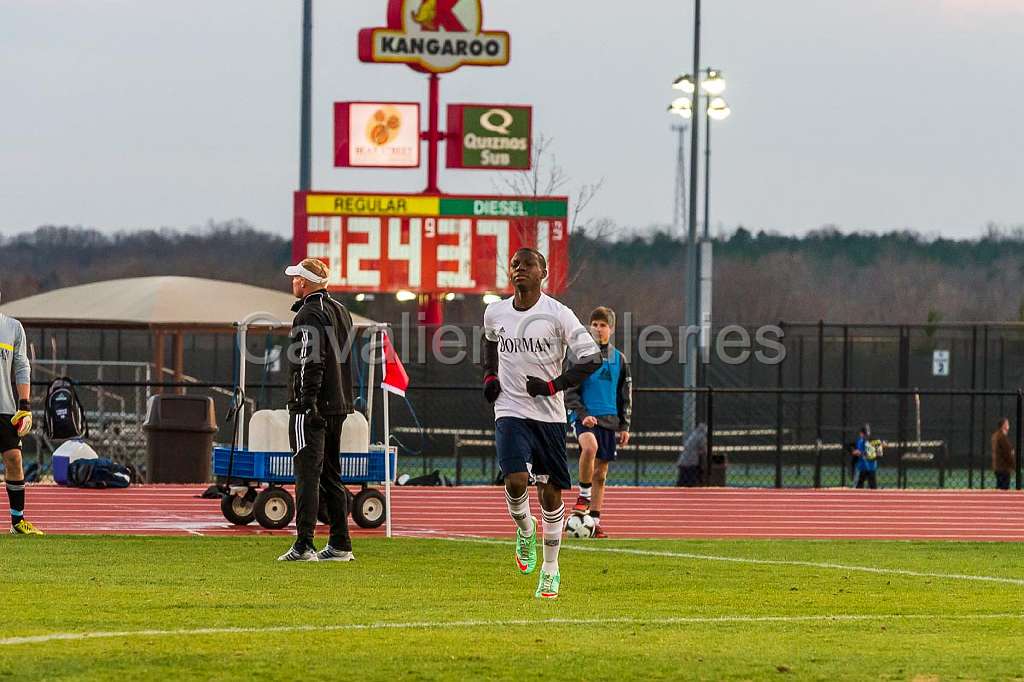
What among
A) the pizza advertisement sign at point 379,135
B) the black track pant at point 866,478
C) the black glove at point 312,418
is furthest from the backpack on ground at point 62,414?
the black track pant at point 866,478

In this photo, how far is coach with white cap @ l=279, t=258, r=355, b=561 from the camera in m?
10.9

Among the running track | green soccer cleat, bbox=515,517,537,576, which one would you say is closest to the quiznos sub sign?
the running track

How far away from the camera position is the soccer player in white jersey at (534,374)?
9.26 m

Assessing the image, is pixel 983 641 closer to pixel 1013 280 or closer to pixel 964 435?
pixel 964 435

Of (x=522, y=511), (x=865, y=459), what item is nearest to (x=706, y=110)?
(x=865, y=459)

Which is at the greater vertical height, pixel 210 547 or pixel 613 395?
pixel 613 395

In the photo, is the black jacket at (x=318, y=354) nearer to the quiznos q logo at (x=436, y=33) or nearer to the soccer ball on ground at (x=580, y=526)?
the soccer ball on ground at (x=580, y=526)

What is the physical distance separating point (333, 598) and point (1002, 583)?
4.37 m

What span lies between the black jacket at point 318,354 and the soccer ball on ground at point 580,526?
3.14 meters

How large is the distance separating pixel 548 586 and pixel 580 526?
15.5 ft

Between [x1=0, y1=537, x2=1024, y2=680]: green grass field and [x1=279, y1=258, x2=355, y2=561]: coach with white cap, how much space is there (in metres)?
0.38

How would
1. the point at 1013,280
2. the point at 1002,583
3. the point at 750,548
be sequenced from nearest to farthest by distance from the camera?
1. the point at 1002,583
2. the point at 750,548
3. the point at 1013,280

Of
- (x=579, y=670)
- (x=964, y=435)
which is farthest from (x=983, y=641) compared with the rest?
(x=964, y=435)

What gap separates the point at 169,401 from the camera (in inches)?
842
